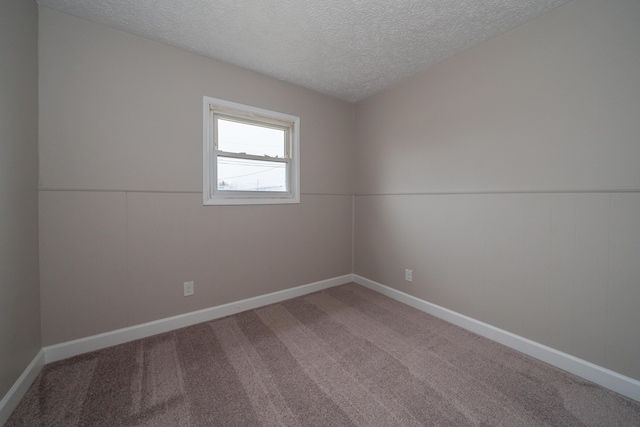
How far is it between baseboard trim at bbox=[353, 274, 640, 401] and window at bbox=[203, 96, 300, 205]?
6.24 feet

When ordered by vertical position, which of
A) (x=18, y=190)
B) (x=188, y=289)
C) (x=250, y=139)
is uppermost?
(x=250, y=139)

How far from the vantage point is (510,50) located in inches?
71.6

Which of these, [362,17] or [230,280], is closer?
[362,17]

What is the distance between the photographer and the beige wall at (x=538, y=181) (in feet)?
4.61

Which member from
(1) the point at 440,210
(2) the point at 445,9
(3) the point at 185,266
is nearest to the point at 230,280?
(3) the point at 185,266

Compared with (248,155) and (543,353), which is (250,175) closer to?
(248,155)

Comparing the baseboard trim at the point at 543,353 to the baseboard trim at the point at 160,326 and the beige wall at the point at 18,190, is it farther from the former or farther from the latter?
the beige wall at the point at 18,190

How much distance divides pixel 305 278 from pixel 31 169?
7.99 ft

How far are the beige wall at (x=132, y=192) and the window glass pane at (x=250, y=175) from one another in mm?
234

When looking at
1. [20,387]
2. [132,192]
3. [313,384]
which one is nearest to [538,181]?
[313,384]

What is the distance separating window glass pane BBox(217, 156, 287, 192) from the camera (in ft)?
7.86

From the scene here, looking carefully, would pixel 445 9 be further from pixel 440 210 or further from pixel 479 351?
pixel 479 351

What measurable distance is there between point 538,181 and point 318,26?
1987 mm

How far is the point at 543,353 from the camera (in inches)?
66.4
